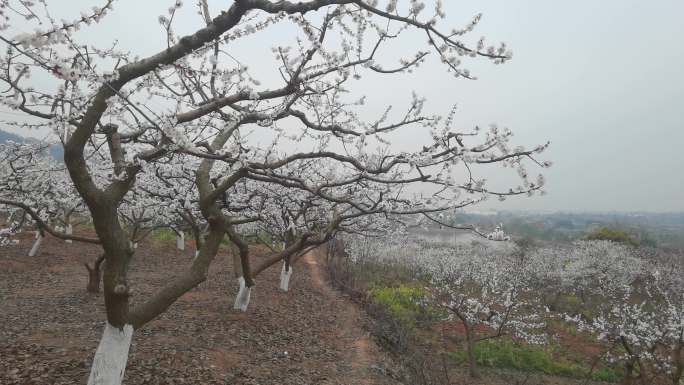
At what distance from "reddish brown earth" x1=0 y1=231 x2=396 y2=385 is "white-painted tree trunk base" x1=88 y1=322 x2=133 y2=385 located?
1.16 metres

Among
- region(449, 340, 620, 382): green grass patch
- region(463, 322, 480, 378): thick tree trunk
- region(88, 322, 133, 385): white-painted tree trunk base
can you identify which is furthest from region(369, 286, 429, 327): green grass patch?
region(88, 322, 133, 385): white-painted tree trunk base

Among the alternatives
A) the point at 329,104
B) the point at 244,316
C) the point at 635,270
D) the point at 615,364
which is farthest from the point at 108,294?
the point at 635,270

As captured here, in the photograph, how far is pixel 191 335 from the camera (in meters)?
7.47

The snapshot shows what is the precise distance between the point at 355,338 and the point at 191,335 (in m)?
3.80

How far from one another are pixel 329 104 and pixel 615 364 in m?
13.4

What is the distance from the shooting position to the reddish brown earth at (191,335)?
5.63 metres

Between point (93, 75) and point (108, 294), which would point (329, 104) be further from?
point (108, 294)

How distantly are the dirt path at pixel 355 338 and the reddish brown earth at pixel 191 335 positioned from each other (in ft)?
0.07

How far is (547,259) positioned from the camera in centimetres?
3250

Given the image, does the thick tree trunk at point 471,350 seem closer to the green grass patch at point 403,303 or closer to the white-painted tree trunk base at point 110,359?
the green grass patch at point 403,303

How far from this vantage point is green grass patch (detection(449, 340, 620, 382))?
38.0 ft

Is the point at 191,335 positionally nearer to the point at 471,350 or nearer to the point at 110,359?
the point at 110,359

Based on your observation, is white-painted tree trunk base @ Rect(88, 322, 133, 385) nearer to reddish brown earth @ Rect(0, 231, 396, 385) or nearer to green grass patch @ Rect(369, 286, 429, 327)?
reddish brown earth @ Rect(0, 231, 396, 385)

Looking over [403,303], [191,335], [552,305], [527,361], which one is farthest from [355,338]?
[552,305]
